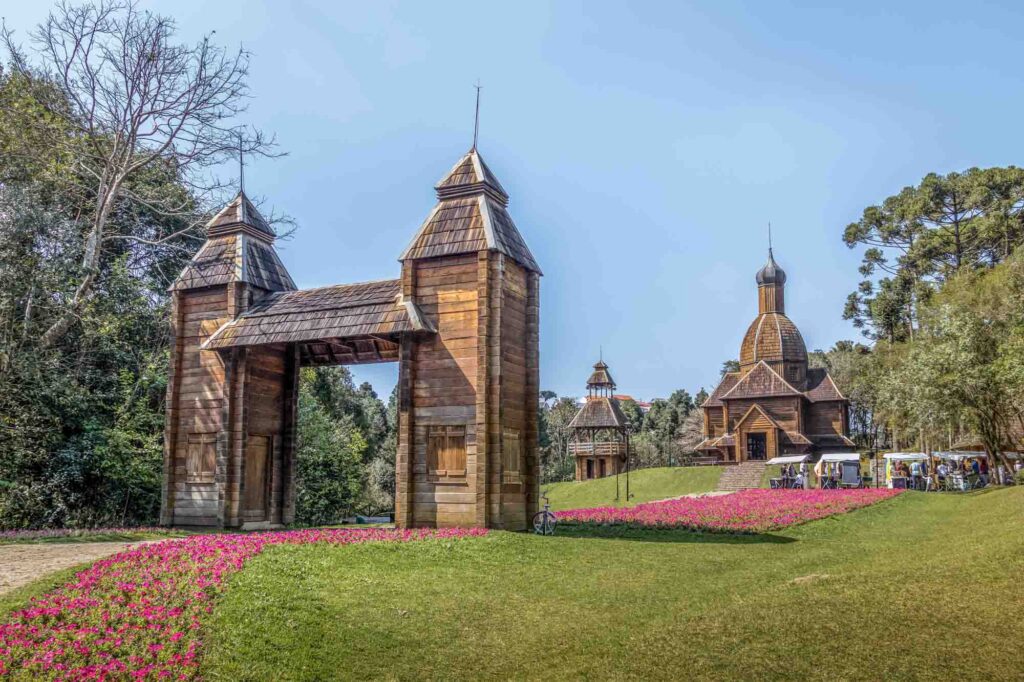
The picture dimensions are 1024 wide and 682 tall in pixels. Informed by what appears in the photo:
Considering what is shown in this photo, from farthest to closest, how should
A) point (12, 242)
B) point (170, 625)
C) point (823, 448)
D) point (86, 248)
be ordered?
point (823, 448) → point (86, 248) → point (12, 242) → point (170, 625)

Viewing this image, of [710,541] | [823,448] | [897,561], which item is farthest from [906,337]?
[897,561]

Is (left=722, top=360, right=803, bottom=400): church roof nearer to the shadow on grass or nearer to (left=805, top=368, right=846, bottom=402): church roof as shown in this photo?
(left=805, top=368, right=846, bottom=402): church roof

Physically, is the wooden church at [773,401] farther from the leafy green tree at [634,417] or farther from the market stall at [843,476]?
the leafy green tree at [634,417]

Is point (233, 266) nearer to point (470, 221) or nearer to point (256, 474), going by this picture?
point (256, 474)

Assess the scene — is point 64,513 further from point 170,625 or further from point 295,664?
point 295,664

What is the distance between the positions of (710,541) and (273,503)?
12279 mm

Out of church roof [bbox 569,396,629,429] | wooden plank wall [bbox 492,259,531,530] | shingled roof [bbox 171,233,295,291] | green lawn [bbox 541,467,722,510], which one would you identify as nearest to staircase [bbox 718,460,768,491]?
green lawn [bbox 541,467,722,510]

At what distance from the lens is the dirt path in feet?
43.2

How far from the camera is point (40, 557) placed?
1498 centimetres

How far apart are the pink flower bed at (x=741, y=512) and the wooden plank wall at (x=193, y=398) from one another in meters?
9.99

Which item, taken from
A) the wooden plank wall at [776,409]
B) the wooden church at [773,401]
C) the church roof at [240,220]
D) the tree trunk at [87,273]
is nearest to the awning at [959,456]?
the wooden church at [773,401]

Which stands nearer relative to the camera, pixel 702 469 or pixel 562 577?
pixel 562 577

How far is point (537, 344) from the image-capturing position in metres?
20.1

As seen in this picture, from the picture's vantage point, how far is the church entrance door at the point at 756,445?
54781mm
